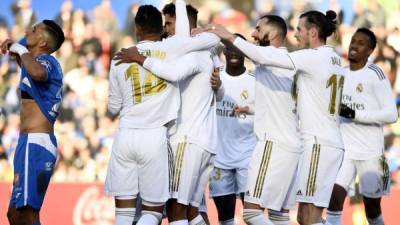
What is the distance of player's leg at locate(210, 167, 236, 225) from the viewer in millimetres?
9742

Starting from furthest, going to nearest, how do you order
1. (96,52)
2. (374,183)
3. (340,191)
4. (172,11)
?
(96,52)
(374,183)
(340,191)
(172,11)

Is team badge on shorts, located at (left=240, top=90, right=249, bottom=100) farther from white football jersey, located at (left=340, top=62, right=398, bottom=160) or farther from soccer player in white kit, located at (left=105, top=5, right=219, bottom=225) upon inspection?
soccer player in white kit, located at (left=105, top=5, right=219, bottom=225)

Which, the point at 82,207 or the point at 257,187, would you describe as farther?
the point at 82,207

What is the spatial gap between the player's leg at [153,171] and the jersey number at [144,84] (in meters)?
0.31

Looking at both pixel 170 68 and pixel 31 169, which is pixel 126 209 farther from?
pixel 170 68

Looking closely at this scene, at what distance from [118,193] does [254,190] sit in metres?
1.24

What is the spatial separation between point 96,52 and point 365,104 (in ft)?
18.8

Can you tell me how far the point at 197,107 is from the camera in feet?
24.3

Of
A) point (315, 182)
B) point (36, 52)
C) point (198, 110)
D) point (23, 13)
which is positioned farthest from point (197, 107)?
point (23, 13)

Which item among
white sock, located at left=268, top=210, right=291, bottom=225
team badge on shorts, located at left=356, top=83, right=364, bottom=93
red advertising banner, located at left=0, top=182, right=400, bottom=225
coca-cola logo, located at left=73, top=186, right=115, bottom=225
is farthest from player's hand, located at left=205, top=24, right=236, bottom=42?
coca-cola logo, located at left=73, top=186, right=115, bottom=225

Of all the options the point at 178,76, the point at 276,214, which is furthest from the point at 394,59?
the point at 178,76

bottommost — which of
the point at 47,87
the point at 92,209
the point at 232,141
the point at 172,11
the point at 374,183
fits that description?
the point at 92,209

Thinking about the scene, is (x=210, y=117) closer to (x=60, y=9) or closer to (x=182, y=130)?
(x=182, y=130)

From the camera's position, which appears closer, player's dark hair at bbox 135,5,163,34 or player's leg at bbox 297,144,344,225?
player's dark hair at bbox 135,5,163,34
